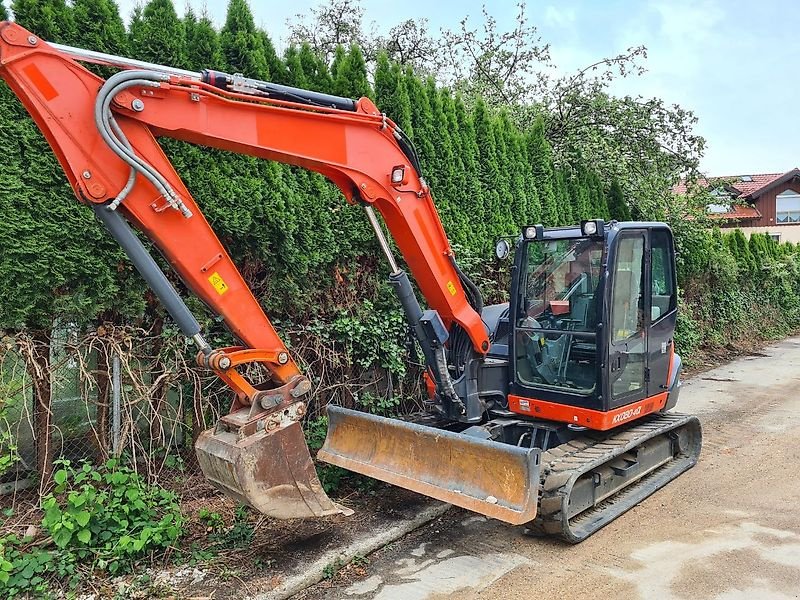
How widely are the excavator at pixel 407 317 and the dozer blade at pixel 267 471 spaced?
0.4 inches

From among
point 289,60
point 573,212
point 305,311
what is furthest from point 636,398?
point 573,212

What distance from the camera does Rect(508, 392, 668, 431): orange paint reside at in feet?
15.5

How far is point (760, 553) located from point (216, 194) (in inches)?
194

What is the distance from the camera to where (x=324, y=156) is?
3.91 meters

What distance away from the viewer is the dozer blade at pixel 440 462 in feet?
12.5

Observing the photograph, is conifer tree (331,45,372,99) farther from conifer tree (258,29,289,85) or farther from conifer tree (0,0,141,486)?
conifer tree (0,0,141,486)

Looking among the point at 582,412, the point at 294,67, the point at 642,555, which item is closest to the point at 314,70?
the point at 294,67

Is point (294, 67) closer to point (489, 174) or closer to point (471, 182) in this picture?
Result: point (471, 182)

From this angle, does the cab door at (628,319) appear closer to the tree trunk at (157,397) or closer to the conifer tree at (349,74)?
the conifer tree at (349,74)

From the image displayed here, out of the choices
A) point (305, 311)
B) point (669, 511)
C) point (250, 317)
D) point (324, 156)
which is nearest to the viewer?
point (250, 317)

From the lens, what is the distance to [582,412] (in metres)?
4.79

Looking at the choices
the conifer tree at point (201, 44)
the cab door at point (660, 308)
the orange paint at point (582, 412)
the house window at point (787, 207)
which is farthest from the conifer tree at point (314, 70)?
the house window at point (787, 207)

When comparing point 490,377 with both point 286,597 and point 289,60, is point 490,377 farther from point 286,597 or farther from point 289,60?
point 289,60

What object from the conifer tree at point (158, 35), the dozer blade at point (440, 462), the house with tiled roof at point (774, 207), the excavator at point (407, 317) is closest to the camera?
the excavator at point (407, 317)
